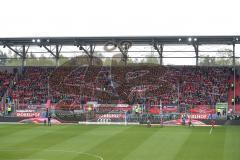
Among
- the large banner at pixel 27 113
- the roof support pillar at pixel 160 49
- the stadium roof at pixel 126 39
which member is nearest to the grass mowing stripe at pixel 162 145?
the large banner at pixel 27 113

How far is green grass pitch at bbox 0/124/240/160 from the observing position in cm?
2781

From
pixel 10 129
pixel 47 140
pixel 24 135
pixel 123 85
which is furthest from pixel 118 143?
pixel 123 85

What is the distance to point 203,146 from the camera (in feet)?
103

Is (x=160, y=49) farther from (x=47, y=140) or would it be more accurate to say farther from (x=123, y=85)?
(x=47, y=140)

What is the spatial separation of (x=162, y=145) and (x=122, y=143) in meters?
2.92

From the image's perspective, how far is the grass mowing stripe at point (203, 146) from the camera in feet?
89.9

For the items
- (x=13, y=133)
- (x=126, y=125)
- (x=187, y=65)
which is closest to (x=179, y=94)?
(x=187, y=65)

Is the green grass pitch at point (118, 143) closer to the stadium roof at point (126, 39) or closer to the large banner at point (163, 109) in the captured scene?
the large banner at point (163, 109)

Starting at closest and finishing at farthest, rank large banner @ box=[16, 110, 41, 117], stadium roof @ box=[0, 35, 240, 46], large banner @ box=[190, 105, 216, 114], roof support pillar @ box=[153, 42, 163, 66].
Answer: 1. large banner @ box=[190, 105, 216, 114]
2. large banner @ box=[16, 110, 41, 117]
3. stadium roof @ box=[0, 35, 240, 46]
4. roof support pillar @ box=[153, 42, 163, 66]

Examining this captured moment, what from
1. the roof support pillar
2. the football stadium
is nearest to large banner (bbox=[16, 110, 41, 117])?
the football stadium

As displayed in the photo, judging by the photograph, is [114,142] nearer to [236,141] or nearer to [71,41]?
[236,141]

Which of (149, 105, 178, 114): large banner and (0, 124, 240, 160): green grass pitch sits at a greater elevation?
(149, 105, 178, 114): large banner

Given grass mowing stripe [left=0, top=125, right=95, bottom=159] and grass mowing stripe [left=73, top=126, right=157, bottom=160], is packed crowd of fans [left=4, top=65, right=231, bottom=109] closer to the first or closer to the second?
grass mowing stripe [left=0, top=125, right=95, bottom=159]

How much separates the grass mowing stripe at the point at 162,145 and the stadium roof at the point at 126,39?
17512 millimetres
